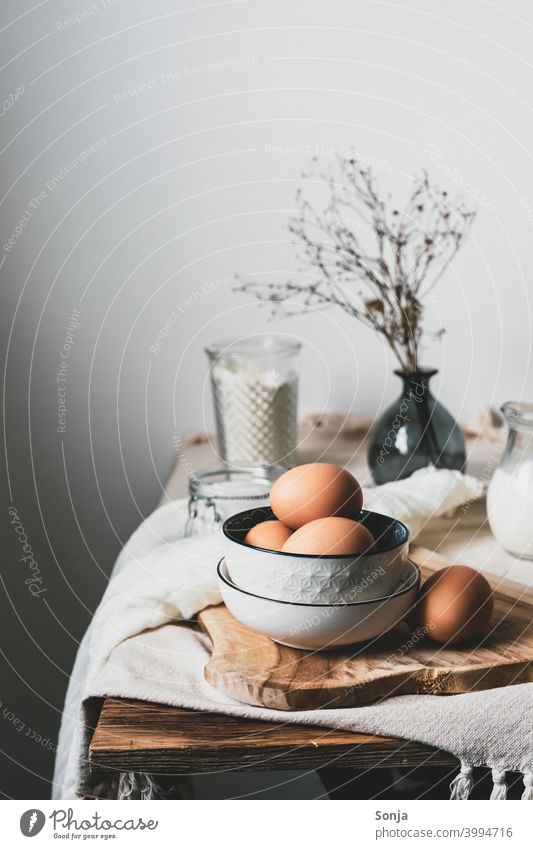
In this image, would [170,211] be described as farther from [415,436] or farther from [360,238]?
[415,436]

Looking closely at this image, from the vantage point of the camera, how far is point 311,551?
452mm

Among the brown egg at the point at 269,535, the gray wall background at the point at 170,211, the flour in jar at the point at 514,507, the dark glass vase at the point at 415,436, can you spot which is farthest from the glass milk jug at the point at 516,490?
the gray wall background at the point at 170,211

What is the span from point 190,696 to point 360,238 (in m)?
0.71

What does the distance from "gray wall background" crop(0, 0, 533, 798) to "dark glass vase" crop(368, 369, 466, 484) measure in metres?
0.25

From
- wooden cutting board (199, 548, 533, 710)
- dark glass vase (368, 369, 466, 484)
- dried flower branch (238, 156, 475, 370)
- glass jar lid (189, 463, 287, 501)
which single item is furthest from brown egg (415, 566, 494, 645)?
dried flower branch (238, 156, 475, 370)

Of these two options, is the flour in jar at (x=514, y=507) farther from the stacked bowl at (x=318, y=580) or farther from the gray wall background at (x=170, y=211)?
the gray wall background at (x=170, y=211)

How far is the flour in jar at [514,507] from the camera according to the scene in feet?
2.15

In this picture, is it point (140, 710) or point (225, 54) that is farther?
point (225, 54)

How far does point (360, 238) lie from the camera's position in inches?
40.4

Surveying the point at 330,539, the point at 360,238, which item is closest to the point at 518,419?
the point at 330,539

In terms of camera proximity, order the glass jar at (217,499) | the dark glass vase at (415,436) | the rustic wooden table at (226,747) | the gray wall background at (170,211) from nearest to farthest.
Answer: the rustic wooden table at (226,747)
the glass jar at (217,499)
the dark glass vase at (415,436)
the gray wall background at (170,211)

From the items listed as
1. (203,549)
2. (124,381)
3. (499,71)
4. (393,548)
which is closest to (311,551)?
(393,548)

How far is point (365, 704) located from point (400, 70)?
0.77m

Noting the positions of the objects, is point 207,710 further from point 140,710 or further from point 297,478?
point 297,478
